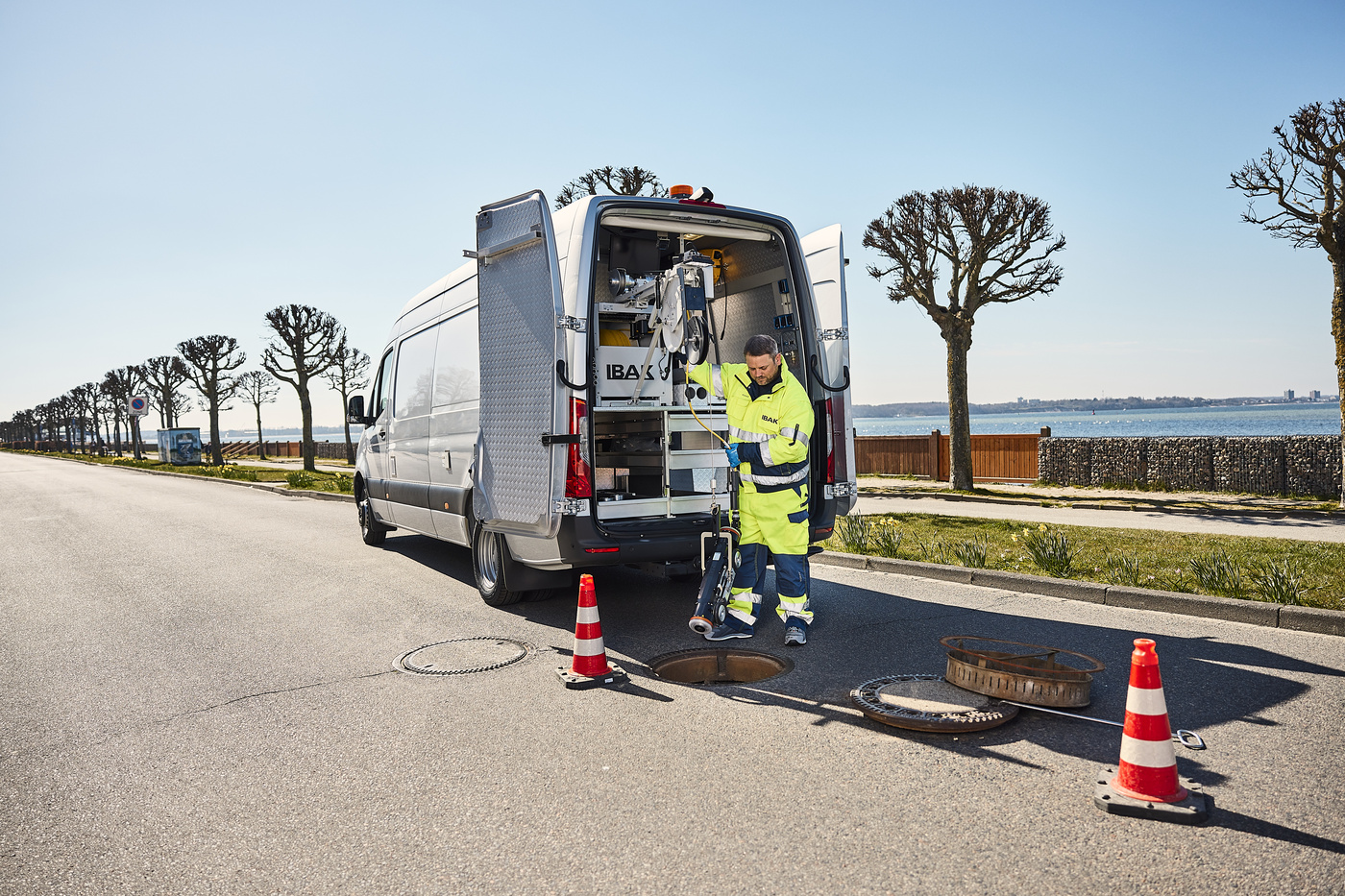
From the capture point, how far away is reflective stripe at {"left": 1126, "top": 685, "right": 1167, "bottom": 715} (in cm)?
314

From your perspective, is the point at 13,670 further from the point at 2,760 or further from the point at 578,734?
the point at 578,734

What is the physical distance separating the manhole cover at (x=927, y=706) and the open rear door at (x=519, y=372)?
2.34 meters

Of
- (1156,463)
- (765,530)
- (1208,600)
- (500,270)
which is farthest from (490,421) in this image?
(1156,463)

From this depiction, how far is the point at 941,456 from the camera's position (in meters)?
21.7

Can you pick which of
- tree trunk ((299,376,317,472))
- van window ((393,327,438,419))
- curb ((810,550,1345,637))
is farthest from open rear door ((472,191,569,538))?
tree trunk ((299,376,317,472))

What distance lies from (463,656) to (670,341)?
8.21 ft

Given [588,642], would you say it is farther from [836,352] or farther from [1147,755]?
[836,352]

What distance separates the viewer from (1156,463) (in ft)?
57.5

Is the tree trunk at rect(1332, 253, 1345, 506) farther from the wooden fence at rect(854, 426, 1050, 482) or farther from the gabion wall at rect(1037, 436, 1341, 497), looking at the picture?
the wooden fence at rect(854, 426, 1050, 482)

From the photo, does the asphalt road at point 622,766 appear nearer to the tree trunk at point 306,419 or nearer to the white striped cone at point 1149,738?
the white striped cone at point 1149,738

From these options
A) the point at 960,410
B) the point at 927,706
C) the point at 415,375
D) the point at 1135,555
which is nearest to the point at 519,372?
the point at 415,375

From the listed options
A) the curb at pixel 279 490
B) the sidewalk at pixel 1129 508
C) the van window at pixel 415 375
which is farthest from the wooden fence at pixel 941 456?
the van window at pixel 415 375

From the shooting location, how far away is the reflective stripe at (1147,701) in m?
3.14

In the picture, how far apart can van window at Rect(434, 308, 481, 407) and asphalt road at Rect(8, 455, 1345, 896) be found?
1899mm
